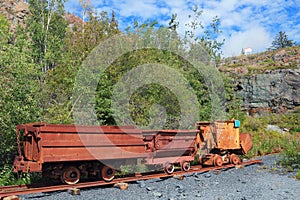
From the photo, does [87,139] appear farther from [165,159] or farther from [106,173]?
[165,159]

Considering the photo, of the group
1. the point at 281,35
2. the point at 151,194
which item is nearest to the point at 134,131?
the point at 151,194

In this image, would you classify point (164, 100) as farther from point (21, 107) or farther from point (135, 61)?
point (21, 107)

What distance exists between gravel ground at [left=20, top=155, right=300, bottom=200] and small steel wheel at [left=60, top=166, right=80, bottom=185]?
556 mm

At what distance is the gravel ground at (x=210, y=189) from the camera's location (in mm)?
7934

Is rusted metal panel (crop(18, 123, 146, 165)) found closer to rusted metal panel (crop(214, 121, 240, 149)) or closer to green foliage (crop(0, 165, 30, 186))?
green foliage (crop(0, 165, 30, 186))

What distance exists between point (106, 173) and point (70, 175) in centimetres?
112

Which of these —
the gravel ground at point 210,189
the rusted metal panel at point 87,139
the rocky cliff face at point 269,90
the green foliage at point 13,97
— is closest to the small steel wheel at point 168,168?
the gravel ground at point 210,189

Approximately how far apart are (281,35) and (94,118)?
43938 mm

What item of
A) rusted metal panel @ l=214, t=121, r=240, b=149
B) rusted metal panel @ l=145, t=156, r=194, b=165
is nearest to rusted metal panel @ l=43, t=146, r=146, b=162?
rusted metal panel @ l=145, t=156, r=194, b=165

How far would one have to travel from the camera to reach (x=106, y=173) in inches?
375

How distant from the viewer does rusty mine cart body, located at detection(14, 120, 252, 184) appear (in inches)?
324

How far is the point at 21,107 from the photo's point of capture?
1023cm

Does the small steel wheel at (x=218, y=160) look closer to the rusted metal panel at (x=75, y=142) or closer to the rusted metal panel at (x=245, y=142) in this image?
the rusted metal panel at (x=245, y=142)

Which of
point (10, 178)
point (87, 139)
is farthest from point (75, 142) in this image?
point (10, 178)
